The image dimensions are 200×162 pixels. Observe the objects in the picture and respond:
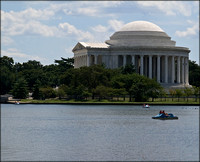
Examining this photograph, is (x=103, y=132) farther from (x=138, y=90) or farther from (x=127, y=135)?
(x=138, y=90)

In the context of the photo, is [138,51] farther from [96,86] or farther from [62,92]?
[62,92]

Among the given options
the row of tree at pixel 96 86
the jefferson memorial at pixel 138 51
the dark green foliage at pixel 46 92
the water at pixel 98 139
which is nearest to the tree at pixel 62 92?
the row of tree at pixel 96 86

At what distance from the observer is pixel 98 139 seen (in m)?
70.4

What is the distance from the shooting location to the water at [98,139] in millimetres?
58688

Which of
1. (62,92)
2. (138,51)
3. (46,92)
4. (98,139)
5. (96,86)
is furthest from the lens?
(138,51)

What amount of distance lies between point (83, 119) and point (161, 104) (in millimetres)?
43977

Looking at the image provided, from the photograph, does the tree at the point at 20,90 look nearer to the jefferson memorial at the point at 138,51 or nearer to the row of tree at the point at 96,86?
the row of tree at the point at 96,86

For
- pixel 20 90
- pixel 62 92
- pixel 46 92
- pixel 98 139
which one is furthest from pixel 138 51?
pixel 98 139

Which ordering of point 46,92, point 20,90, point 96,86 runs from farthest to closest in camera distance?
point 46,92 → point 20,90 → point 96,86

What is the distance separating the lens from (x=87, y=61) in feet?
641

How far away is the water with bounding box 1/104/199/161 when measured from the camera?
193 ft

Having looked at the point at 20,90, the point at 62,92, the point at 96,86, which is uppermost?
the point at 96,86

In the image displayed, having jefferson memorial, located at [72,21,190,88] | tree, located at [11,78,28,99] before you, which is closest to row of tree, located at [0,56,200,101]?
tree, located at [11,78,28,99]

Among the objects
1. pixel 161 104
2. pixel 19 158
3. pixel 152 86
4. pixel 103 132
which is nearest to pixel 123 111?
pixel 161 104
